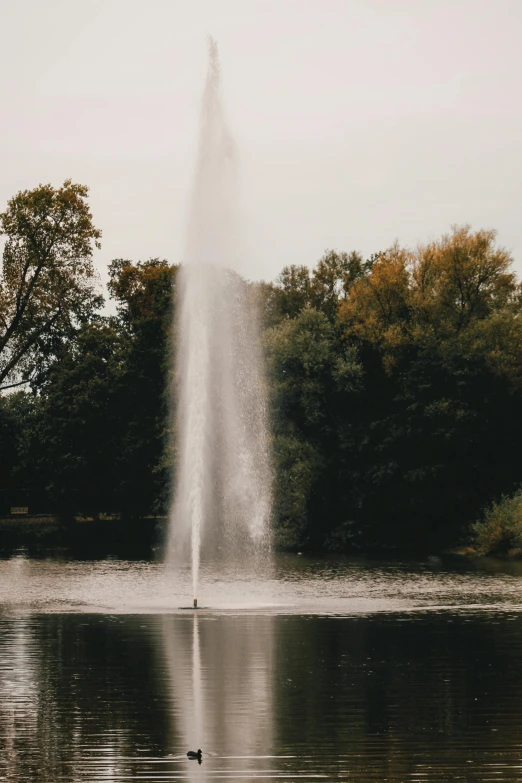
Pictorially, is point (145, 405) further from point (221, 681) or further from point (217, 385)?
point (221, 681)

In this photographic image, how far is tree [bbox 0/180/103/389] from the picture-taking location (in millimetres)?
64750

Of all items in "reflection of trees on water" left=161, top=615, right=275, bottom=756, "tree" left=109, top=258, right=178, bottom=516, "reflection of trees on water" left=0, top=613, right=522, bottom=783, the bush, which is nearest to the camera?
"reflection of trees on water" left=0, top=613, right=522, bottom=783

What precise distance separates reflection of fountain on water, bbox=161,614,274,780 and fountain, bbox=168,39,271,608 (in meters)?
6.40

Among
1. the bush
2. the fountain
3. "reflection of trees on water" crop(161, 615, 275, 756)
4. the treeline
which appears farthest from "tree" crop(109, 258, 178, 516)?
"reflection of trees on water" crop(161, 615, 275, 756)

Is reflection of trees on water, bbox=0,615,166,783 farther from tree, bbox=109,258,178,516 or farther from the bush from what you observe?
tree, bbox=109,258,178,516

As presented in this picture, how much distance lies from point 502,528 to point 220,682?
3406 cm

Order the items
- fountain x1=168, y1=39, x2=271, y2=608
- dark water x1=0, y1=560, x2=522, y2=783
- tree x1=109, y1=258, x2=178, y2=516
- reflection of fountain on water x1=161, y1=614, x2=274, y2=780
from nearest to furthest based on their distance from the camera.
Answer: dark water x1=0, y1=560, x2=522, y2=783 < reflection of fountain on water x1=161, y1=614, x2=274, y2=780 < fountain x1=168, y1=39, x2=271, y2=608 < tree x1=109, y1=258, x2=178, y2=516

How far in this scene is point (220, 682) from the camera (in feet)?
59.8

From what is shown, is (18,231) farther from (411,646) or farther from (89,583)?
(411,646)

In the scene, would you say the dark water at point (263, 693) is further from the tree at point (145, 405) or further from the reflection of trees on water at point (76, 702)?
the tree at point (145, 405)

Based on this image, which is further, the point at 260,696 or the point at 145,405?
the point at 145,405

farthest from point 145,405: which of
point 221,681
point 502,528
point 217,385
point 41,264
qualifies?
point 221,681

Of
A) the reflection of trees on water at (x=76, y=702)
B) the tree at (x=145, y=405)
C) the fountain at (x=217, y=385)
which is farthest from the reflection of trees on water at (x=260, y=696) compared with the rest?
the tree at (x=145, y=405)

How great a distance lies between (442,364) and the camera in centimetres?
5834
